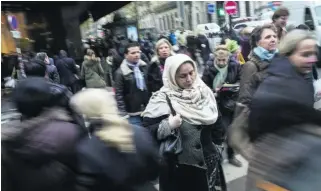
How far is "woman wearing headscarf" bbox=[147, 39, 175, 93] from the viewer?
16.4ft

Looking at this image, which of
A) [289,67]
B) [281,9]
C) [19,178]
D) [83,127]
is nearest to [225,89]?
[281,9]

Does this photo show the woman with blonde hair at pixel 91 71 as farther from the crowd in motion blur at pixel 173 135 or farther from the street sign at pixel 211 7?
the street sign at pixel 211 7

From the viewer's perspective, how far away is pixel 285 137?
170 centimetres

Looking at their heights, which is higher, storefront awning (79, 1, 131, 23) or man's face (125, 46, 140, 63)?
storefront awning (79, 1, 131, 23)

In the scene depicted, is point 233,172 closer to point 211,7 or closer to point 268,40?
point 268,40

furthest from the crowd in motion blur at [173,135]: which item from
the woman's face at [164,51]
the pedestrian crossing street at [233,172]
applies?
the woman's face at [164,51]

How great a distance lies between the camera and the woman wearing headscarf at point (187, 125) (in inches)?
117

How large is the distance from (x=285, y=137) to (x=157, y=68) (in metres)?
3.47

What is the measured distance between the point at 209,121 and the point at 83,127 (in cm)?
106

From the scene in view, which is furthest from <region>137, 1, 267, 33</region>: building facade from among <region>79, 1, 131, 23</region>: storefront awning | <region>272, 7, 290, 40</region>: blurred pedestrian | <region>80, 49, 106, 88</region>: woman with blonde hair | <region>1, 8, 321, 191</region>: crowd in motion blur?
<region>1, 8, 321, 191</region>: crowd in motion blur

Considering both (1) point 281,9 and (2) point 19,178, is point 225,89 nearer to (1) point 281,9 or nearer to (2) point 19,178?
(1) point 281,9

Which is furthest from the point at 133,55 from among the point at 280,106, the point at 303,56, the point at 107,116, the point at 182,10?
the point at 182,10

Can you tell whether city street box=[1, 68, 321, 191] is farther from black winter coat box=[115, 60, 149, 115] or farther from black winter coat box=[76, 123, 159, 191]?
black winter coat box=[76, 123, 159, 191]

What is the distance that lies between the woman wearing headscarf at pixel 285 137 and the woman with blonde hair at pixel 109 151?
53 cm
